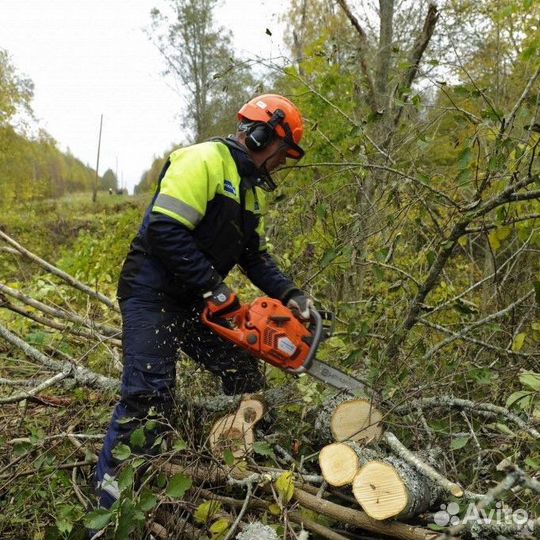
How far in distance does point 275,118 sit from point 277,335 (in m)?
1.11

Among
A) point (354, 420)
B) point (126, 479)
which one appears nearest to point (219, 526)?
point (126, 479)

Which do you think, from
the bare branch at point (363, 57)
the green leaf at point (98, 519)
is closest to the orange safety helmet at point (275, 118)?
the green leaf at point (98, 519)

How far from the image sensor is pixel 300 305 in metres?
2.77

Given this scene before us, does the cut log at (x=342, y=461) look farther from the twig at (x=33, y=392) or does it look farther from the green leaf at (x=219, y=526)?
the twig at (x=33, y=392)

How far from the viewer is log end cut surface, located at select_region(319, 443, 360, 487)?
6.84ft

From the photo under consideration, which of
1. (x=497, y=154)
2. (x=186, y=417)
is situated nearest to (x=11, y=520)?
(x=186, y=417)

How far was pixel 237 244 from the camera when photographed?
273 centimetres

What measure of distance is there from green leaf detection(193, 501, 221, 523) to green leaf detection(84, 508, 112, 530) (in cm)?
38

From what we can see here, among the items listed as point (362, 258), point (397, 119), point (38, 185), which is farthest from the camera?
point (38, 185)

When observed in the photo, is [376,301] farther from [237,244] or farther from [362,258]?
[237,244]

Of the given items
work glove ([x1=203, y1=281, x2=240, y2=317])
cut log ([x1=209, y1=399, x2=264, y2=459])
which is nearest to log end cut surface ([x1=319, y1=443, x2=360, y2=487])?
cut log ([x1=209, y1=399, x2=264, y2=459])

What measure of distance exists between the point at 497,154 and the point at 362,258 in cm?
111

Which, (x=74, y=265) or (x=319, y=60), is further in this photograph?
(x=74, y=265)

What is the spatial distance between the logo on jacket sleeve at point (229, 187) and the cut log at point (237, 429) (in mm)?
1099
